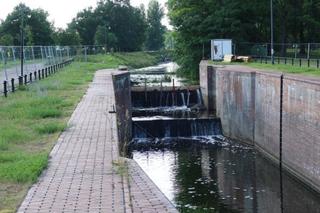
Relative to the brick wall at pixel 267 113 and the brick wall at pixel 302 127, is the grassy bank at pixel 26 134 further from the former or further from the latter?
the brick wall at pixel 267 113

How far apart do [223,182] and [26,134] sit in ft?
21.2

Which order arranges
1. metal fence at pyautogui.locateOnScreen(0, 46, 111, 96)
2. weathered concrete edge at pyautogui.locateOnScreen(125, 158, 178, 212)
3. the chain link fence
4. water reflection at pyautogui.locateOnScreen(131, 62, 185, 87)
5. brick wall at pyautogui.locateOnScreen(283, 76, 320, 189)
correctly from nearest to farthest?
weathered concrete edge at pyautogui.locateOnScreen(125, 158, 178, 212) < brick wall at pyautogui.locateOnScreen(283, 76, 320, 189) < the chain link fence < metal fence at pyautogui.locateOnScreen(0, 46, 111, 96) < water reflection at pyautogui.locateOnScreen(131, 62, 185, 87)

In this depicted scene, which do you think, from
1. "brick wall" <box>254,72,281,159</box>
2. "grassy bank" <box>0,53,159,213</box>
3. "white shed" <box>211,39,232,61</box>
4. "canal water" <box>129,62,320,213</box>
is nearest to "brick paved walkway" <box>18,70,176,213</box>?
"grassy bank" <box>0,53,159,213</box>

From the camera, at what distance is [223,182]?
17.1 meters

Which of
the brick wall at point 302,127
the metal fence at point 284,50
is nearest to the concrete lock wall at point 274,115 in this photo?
the brick wall at point 302,127

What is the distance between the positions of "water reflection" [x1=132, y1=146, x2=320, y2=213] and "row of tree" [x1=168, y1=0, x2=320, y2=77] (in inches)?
1113

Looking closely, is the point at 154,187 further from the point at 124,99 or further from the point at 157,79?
the point at 157,79

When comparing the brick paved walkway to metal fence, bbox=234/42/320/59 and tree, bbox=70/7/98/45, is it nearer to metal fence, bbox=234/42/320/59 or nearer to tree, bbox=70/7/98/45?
metal fence, bbox=234/42/320/59

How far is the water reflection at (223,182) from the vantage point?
1455 centimetres

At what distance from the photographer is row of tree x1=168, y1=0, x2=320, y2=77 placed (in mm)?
49688

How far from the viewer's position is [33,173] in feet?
33.3

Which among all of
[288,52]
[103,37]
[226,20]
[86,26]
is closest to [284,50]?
[288,52]

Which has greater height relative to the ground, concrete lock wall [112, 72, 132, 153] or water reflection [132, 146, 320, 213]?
concrete lock wall [112, 72, 132, 153]

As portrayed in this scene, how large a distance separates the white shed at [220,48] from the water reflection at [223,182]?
2094 centimetres
